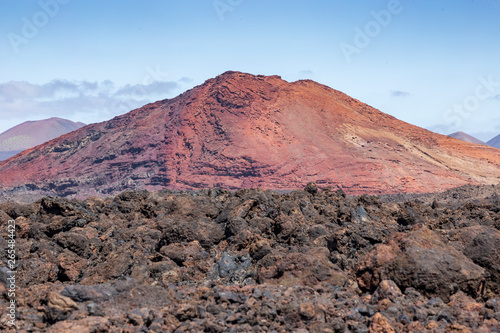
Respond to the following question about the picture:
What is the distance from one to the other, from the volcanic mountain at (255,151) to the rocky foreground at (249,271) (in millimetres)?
41767

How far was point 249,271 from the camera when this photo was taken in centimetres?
875

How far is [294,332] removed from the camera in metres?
5.66

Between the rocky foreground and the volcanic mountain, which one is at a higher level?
the volcanic mountain

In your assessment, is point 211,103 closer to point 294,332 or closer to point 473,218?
point 473,218

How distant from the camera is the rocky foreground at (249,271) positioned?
234 inches

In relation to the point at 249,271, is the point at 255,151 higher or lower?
higher

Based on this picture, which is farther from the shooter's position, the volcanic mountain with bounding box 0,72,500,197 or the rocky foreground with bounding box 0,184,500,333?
the volcanic mountain with bounding box 0,72,500,197

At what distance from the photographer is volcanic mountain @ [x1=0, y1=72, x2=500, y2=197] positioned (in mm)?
55219

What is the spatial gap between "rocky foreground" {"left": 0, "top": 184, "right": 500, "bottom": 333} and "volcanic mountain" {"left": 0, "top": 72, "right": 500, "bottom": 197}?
41767 millimetres

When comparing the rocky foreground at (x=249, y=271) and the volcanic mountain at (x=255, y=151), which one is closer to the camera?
the rocky foreground at (x=249, y=271)

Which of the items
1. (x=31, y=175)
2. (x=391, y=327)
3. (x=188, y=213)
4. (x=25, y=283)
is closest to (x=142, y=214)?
(x=188, y=213)

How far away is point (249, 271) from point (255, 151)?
1964 inches

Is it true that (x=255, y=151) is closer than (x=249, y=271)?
No

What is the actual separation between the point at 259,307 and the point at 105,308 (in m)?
2.14
